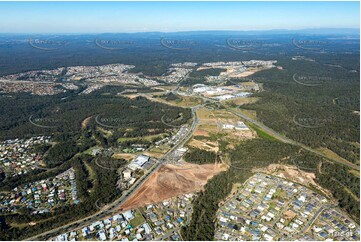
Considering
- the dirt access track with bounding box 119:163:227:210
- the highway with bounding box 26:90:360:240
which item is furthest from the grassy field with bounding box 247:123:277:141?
the dirt access track with bounding box 119:163:227:210

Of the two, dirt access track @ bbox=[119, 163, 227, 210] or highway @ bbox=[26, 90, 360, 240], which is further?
dirt access track @ bbox=[119, 163, 227, 210]

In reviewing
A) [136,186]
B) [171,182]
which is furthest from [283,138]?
[136,186]

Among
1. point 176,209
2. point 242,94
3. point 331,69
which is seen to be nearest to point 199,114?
point 242,94

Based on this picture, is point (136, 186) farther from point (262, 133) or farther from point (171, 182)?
point (262, 133)

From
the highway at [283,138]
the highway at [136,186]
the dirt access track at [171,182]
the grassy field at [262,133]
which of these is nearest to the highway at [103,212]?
the highway at [136,186]

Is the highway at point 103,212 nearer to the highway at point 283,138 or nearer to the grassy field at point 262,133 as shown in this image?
the grassy field at point 262,133

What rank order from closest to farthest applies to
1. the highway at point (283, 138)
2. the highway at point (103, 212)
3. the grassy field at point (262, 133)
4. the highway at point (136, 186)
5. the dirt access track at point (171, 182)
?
the highway at point (103, 212)
the highway at point (136, 186)
the dirt access track at point (171, 182)
the highway at point (283, 138)
the grassy field at point (262, 133)

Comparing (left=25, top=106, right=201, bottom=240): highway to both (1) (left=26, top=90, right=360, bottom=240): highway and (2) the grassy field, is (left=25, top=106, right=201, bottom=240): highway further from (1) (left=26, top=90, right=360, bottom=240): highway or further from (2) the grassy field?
(2) the grassy field

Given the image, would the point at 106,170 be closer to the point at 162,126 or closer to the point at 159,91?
the point at 162,126
